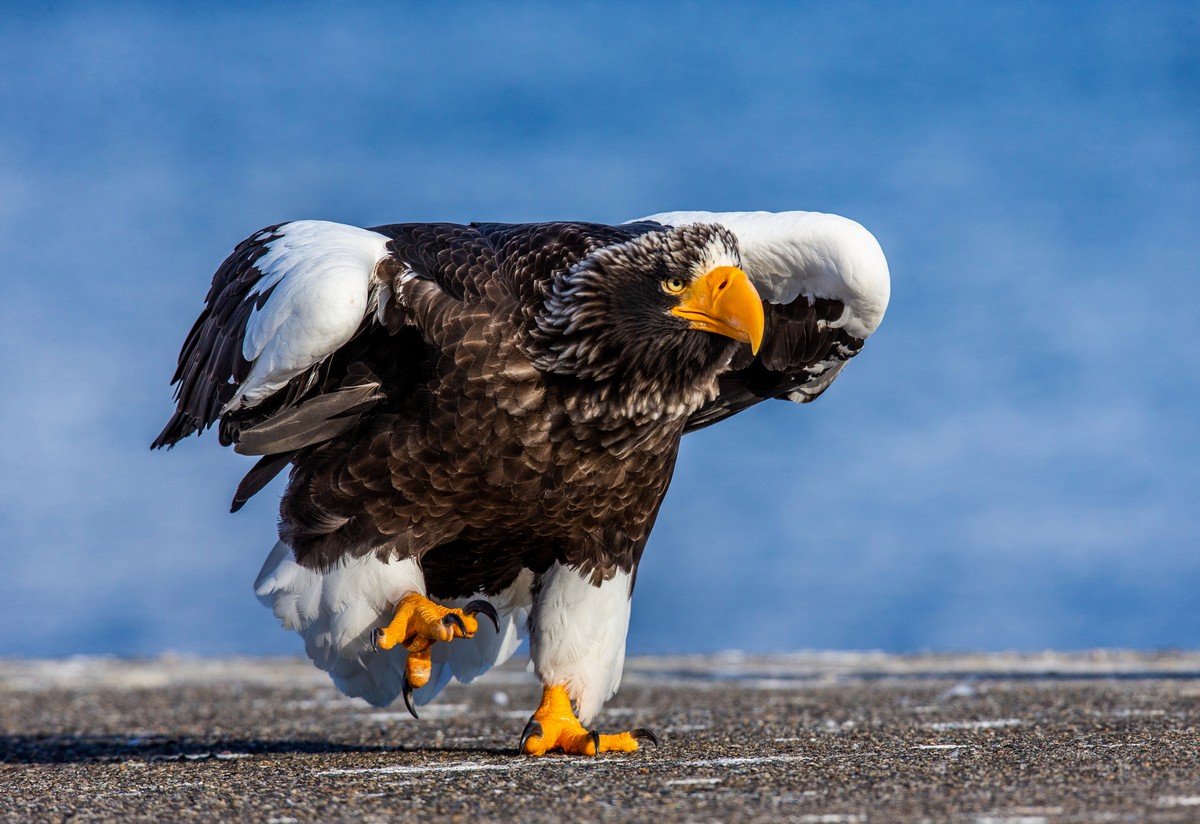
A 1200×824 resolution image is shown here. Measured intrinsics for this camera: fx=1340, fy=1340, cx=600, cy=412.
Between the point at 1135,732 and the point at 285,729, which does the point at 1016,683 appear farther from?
the point at 285,729

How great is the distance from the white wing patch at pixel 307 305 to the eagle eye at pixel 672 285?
1.15m

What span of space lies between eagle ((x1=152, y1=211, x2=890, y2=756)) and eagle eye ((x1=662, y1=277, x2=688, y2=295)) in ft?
0.05

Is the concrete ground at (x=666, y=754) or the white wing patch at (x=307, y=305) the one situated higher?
the white wing patch at (x=307, y=305)

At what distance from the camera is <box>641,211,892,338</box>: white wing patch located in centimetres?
603

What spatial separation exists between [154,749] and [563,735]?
7.20 feet

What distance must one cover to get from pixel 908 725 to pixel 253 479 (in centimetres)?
329

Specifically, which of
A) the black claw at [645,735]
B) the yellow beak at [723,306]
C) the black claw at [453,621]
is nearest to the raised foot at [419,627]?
the black claw at [453,621]

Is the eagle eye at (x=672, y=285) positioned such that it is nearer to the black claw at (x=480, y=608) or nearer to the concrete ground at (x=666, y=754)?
the black claw at (x=480, y=608)

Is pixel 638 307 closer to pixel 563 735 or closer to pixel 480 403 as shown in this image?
pixel 480 403

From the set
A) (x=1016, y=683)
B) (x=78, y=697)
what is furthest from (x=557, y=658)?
(x=78, y=697)

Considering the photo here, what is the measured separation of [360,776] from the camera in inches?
194

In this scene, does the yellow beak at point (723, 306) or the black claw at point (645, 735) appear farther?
the black claw at point (645, 735)

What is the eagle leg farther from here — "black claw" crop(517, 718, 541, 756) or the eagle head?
the eagle head

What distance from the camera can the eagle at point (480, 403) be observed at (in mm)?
5242
